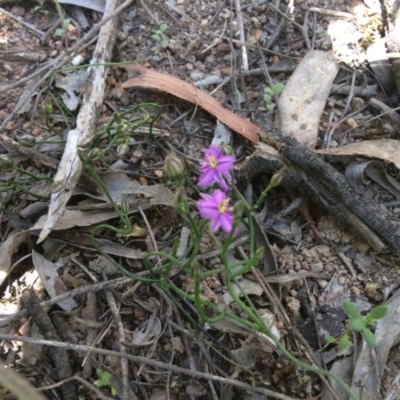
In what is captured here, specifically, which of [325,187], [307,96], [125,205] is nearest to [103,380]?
[125,205]

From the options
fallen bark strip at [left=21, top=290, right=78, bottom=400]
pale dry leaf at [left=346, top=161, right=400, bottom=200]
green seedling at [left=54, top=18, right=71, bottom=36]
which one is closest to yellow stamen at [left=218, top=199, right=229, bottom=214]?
fallen bark strip at [left=21, top=290, right=78, bottom=400]

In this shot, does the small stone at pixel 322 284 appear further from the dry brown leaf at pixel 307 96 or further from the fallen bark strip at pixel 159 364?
the dry brown leaf at pixel 307 96

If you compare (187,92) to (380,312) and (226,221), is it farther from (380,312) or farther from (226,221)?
(380,312)

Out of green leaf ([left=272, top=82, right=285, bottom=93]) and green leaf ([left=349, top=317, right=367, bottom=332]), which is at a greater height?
green leaf ([left=272, top=82, right=285, bottom=93])

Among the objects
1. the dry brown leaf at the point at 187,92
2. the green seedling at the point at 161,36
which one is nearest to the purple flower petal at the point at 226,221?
the dry brown leaf at the point at 187,92

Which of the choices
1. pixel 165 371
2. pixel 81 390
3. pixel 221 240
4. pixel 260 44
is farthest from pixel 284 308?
pixel 260 44

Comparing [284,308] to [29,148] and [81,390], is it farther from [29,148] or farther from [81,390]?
[29,148]

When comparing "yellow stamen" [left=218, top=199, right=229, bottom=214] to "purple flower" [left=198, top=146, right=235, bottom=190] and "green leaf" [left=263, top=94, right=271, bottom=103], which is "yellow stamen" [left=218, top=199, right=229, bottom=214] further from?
"green leaf" [left=263, top=94, right=271, bottom=103]
